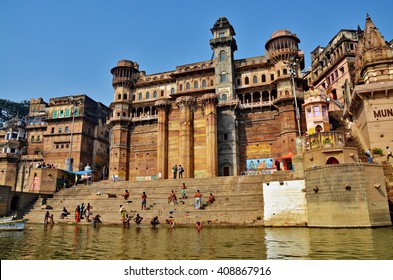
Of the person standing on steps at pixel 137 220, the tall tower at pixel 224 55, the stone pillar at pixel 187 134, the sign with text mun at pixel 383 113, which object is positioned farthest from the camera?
the tall tower at pixel 224 55

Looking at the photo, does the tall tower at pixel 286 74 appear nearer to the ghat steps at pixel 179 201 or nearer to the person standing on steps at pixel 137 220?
the ghat steps at pixel 179 201

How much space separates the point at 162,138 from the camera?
3878 cm

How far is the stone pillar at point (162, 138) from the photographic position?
123 feet

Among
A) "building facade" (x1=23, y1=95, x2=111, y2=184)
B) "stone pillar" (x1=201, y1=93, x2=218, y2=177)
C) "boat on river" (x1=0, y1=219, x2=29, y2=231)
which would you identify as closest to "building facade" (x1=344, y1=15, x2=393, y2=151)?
"stone pillar" (x1=201, y1=93, x2=218, y2=177)

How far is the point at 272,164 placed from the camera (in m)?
36.0

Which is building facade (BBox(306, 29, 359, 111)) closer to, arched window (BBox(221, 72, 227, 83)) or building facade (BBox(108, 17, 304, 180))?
building facade (BBox(108, 17, 304, 180))

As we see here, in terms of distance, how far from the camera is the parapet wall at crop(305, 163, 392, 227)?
1602 centimetres

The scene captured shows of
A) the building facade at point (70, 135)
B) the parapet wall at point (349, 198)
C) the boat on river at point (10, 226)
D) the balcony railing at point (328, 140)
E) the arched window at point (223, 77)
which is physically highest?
the arched window at point (223, 77)

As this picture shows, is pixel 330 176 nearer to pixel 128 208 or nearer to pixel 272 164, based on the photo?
pixel 128 208

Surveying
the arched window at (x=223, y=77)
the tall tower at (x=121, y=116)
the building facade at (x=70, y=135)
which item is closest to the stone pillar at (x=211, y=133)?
the arched window at (x=223, y=77)

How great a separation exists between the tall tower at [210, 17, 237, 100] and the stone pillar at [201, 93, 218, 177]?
11.2 ft

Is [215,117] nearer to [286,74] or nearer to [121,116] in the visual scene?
[286,74]

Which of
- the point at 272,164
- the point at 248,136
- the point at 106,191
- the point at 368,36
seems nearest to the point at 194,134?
the point at 248,136

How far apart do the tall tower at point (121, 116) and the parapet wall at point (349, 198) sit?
29.1 meters
